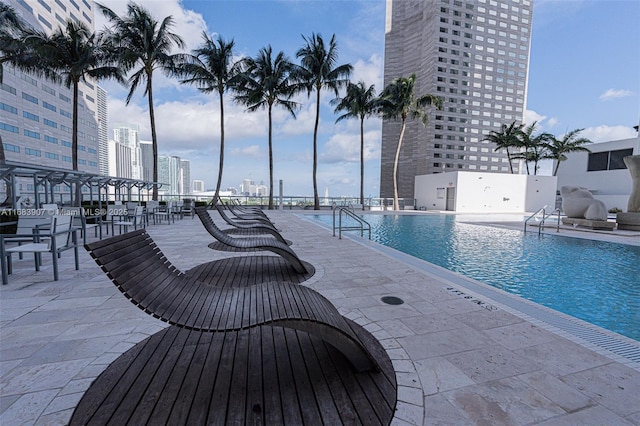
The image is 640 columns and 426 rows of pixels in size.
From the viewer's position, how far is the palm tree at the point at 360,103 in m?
22.0

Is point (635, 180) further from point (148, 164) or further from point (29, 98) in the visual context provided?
point (29, 98)

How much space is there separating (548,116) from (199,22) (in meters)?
77.2

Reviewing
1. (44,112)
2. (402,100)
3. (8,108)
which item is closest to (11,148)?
(8,108)

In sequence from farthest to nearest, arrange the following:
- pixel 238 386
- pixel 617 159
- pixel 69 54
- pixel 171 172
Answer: pixel 171 172
pixel 617 159
pixel 69 54
pixel 238 386

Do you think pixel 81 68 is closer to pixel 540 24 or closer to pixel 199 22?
pixel 199 22

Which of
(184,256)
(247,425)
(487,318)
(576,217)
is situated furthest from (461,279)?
(576,217)

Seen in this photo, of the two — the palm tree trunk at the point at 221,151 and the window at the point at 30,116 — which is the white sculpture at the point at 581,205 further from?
the window at the point at 30,116

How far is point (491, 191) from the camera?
24.2 meters

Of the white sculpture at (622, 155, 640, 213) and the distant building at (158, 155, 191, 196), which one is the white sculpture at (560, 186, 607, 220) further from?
the distant building at (158, 155, 191, 196)

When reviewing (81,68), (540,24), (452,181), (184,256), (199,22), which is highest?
(540,24)

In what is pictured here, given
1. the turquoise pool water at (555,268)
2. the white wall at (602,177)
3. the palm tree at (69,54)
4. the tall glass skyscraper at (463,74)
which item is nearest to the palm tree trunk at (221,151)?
the palm tree at (69,54)

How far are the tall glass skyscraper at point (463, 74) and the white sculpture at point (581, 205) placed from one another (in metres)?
40.3

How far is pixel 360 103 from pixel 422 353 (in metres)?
22.3

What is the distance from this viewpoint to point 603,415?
5.46 feet
